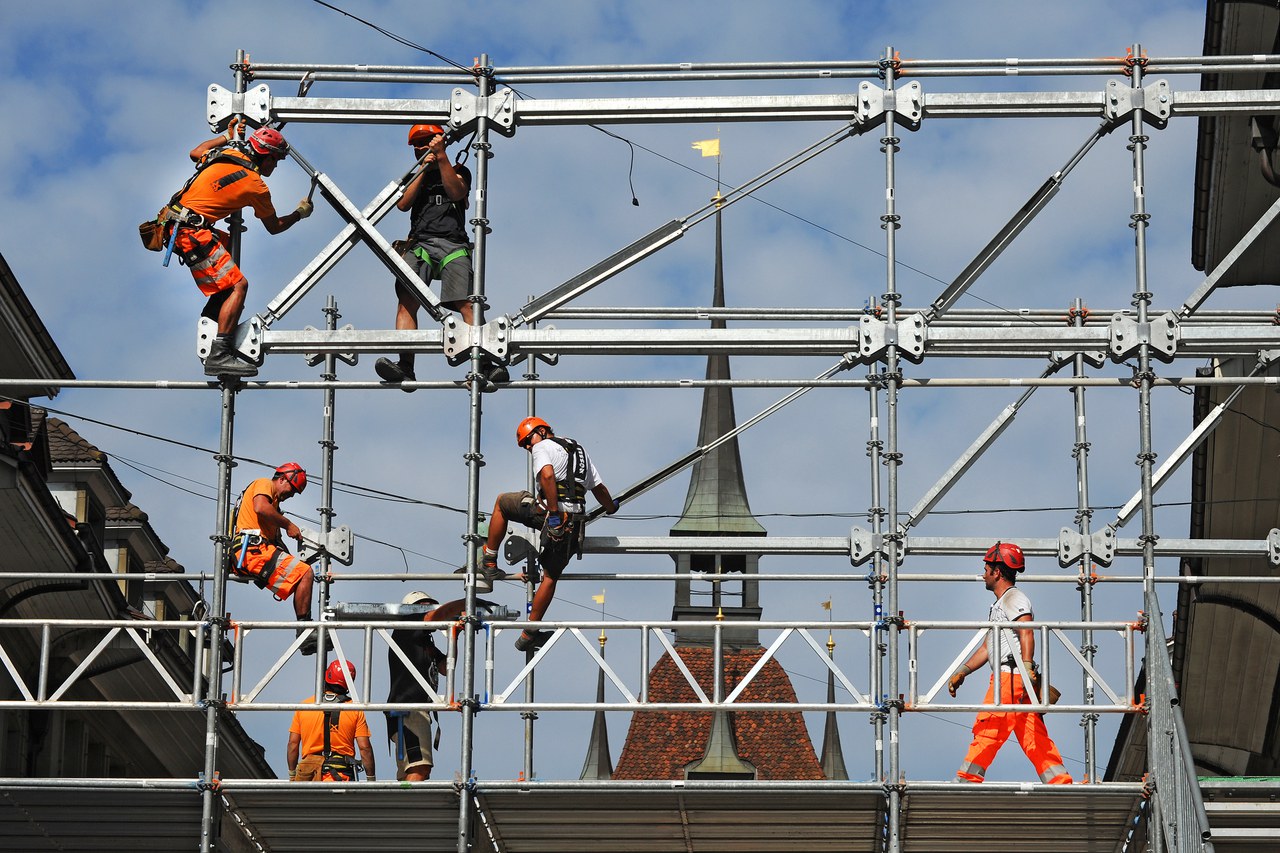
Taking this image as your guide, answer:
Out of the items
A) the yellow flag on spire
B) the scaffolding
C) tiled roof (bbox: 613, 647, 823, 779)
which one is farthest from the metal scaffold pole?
tiled roof (bbox: 613, 647, 823, 779)

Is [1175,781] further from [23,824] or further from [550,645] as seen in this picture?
[23,824]

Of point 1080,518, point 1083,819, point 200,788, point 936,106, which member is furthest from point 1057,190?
point 200,788

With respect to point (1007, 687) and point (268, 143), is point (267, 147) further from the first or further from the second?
point (1007, 687)

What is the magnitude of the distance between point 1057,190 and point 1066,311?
3.88 metres

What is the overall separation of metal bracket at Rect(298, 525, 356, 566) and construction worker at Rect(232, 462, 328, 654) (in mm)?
1907

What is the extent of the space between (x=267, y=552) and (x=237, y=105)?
355 cm

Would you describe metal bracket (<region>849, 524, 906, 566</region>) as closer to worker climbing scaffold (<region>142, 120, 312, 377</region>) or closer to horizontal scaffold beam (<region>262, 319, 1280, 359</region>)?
horizontal scaffold beam (<region>262, 319, 1280, 359</region>)

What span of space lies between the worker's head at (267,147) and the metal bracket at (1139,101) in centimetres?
634

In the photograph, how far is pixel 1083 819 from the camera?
18.7 m

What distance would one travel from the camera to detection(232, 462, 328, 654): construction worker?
21.0 meters

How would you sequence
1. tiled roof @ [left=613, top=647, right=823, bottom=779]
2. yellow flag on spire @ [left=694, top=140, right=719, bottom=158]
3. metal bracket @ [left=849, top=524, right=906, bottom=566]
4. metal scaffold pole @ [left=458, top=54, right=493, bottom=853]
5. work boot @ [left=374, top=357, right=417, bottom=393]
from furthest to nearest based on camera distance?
tiled roof @ [left=613, top=647, right=823, bottom=779] < yellow flag on spire @ [left=694, top=140, right=719, bottom=158] < metal bracket @ [left=849, top=524, right=906, bottom=566] < work boot @ [left=374, top=357, right=417, bottom=393] < metal scaffold pole @ [left=458, top=54, right=493, bottom=853]

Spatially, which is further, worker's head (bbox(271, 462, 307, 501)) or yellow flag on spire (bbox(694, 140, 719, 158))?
yellow flag on spire (bbox(694, 140, 719, 158))

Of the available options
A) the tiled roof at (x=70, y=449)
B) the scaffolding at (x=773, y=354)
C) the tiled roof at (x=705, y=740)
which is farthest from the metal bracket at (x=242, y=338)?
the tiled roof at (x=705, y=740)

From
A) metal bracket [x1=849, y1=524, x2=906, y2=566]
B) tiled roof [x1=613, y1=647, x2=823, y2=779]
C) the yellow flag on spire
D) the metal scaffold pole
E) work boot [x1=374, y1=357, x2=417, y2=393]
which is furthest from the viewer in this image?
tiled roof [x1=613, y1=647, x2=823, y2=779]
